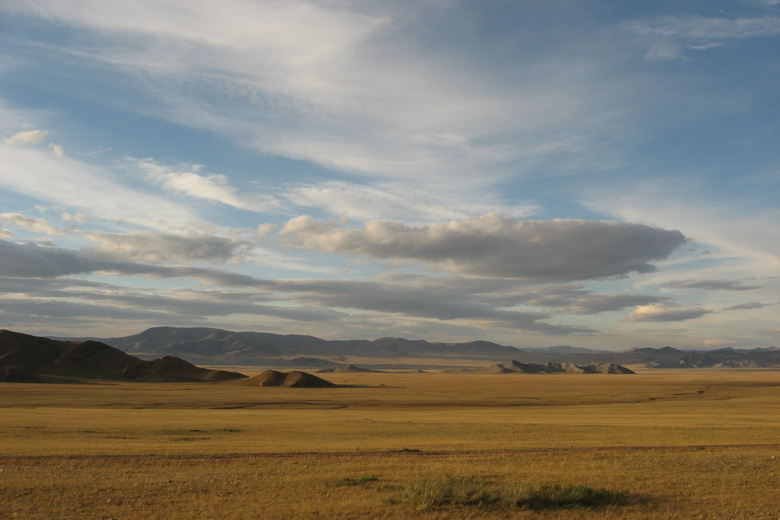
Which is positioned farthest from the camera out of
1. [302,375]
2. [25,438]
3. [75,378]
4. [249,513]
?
[75,378]

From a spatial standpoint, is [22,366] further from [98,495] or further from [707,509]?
[707,509]

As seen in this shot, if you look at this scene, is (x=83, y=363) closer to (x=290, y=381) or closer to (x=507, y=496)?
(x=290, y=381)

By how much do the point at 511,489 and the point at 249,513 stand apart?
20.7 ft

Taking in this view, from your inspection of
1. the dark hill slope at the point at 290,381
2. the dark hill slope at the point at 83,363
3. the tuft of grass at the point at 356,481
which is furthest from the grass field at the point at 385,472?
the dark hill slope at the point at 83,363

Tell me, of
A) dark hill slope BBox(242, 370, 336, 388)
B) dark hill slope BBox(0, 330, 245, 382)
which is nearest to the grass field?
dark hill slope BBox(242, 370, 336, 388)

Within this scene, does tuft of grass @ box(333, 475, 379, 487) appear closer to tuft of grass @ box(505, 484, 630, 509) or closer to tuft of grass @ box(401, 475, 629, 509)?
tuft of grass @ box(401, 475, 629, 509)

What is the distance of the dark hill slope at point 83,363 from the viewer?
138 meters

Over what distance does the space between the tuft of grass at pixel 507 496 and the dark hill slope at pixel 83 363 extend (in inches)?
5270

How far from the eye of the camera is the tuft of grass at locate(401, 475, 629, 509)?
537 inches

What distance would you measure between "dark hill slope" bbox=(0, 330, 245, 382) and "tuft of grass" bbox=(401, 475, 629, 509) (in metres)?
134

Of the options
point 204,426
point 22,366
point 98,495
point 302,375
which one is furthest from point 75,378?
point 98,495

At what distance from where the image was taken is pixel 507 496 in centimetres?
1383

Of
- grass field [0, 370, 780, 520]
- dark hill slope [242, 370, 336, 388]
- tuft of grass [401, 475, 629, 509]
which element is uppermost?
tuft of grass [401, 475, 629, 509]

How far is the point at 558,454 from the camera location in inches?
904
